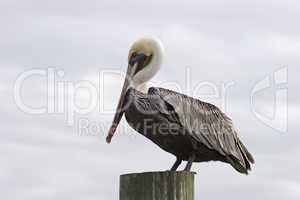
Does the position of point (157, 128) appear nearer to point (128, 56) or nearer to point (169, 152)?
point (169, 152)

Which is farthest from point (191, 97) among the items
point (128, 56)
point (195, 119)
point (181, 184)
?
point (181, 184)

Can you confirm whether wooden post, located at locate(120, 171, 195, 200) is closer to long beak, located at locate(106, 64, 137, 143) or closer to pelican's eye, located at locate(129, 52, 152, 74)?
long beak, located at locate(106, 64, 137, 143)

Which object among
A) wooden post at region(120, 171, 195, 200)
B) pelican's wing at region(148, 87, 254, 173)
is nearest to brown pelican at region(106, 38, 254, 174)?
pelican's wing at region(148, 87, 254, 173)

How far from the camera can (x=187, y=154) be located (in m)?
7.08

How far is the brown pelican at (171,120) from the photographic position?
6957 mm

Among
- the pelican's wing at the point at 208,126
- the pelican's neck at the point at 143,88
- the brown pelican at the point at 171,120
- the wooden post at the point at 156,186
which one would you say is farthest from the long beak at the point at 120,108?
the wooden post at the point at 156,186

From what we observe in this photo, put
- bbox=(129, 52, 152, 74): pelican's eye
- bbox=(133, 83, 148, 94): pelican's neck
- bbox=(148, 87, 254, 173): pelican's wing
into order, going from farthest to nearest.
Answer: bbox=(129, 52, 152, 74): pelican's eye → bbox=(133, 83, 148, 94): pelican's neck → bbox=(148, 87, 254, 173): pelican's wing

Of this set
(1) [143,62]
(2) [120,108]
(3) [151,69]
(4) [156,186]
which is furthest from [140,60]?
(4) [156,186]

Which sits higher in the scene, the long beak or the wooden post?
the long beak

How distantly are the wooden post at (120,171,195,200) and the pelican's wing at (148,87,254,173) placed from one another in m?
2.43

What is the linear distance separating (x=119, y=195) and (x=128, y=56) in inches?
132

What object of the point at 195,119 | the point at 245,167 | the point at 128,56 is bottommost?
the point at 245,167

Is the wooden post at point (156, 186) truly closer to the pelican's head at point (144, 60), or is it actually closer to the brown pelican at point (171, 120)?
the brown pelican at point (171, 120)

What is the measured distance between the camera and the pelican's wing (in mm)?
7102
